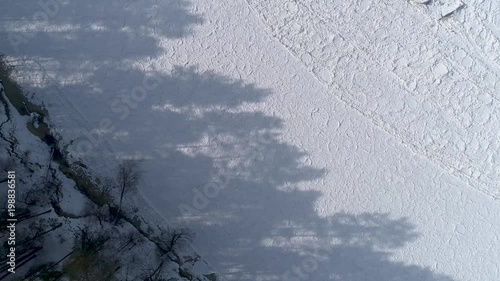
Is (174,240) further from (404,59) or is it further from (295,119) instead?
(404,59)

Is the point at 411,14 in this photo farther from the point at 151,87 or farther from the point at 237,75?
the point at 151,87

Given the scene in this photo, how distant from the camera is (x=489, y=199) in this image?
13.8 m

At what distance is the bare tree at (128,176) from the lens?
43.2 feet

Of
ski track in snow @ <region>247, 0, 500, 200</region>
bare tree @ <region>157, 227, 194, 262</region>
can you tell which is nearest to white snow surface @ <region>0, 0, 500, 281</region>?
ski track in snow @ <region>247, 0, 500, 200</region>

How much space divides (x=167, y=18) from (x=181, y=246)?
689 centimetres

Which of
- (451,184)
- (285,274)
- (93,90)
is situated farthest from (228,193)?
(451,184)

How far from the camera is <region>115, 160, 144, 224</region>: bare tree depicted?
518 inches

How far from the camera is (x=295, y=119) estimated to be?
13.6 metres

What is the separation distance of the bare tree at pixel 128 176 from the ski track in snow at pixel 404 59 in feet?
19.2

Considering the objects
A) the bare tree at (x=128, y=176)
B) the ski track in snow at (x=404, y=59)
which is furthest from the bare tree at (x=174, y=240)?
the ski track in snow at (x=404, y=59)

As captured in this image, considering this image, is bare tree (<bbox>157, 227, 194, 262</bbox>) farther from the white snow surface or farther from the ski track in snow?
the ski track in snow

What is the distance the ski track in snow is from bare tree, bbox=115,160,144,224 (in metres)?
5.84

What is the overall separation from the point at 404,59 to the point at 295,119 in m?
3.84

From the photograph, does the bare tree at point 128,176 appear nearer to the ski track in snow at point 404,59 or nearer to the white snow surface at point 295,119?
the white snow surface at point 295,119
